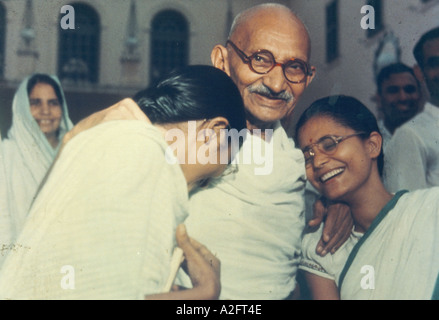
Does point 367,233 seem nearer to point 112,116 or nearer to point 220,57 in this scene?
point 220,57

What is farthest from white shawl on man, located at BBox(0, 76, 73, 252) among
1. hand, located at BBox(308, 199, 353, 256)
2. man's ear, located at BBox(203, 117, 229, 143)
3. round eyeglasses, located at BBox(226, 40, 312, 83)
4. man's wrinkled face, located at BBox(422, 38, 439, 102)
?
man's wrinkled face, located at BBox(422, 38, 439, 102)

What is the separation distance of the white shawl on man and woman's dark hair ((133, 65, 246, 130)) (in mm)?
430

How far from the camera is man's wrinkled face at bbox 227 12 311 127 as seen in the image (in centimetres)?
259

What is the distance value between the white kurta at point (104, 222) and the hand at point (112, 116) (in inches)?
4.3

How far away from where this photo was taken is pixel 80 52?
8.65 feet

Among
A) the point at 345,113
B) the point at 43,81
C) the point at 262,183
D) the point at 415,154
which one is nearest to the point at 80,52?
the point at 43,81

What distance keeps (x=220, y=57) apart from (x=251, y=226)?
808 millimetres

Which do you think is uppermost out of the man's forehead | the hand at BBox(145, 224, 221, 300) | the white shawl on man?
the man's forehead

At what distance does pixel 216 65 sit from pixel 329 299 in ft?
4.02

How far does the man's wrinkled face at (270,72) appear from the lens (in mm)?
2588

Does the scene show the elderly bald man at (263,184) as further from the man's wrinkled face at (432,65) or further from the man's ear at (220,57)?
the man's wrinkled face at (432,65)

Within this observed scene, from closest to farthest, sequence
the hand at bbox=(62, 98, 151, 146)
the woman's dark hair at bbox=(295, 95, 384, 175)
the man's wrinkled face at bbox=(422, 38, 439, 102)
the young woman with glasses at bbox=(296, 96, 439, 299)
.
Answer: the hand at bbox=(62, 98, 151, 146) → the young woman with glasses at bbox=(296, 96, 439, 299) → the woman's dark hair at bbox=(295, 95, 384, 175) → the man's wrinkled face at bbox=(422, 38, 439, 102)

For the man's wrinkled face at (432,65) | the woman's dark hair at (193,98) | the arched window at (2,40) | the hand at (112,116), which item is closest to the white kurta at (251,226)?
the woman's dark hair at (193,98)

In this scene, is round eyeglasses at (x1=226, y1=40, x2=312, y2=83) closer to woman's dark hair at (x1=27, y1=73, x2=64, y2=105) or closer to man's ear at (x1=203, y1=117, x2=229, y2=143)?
man's ear at (x1=203, y1=117, x2=229, y2=143)
